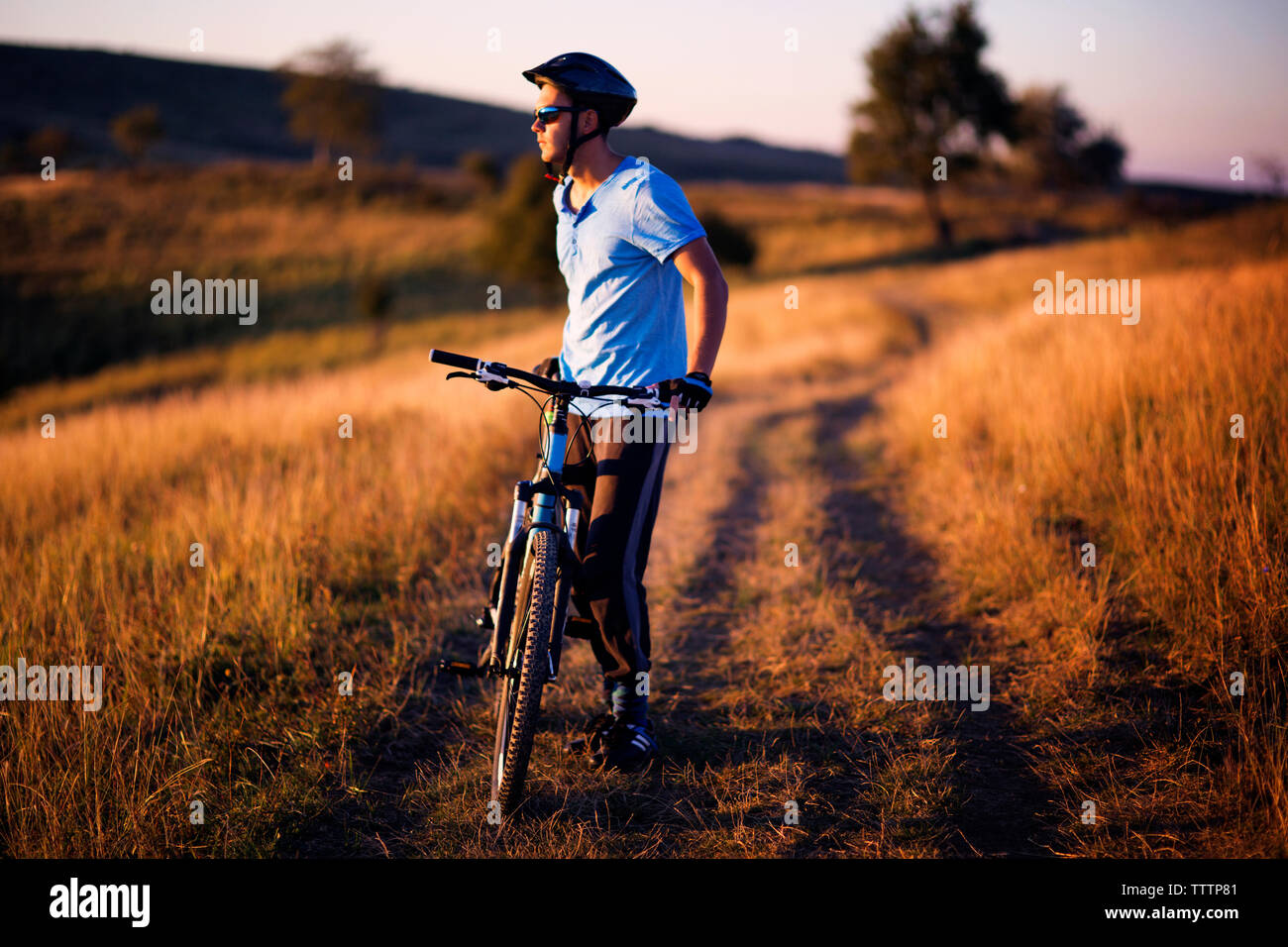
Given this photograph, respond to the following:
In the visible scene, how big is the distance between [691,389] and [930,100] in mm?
47531

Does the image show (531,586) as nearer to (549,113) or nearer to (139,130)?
(549,113)

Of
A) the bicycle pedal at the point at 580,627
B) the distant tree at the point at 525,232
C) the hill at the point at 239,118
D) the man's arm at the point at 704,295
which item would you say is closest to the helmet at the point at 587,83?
the man's arm at the point at 704,295

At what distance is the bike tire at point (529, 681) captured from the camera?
9.20 ft

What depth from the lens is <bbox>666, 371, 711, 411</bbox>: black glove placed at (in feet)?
8.55

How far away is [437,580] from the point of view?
5.24 metres

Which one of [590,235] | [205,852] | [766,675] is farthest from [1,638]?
[766,675]

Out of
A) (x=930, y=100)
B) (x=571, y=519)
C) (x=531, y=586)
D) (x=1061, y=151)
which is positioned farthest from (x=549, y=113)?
(x=1061, y=151)

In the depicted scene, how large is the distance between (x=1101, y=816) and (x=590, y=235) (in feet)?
8.88

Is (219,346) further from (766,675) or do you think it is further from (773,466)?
(766,675)

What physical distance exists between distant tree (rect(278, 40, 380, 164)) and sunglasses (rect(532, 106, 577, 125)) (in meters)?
74.5

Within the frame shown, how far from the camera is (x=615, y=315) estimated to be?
2971 mm

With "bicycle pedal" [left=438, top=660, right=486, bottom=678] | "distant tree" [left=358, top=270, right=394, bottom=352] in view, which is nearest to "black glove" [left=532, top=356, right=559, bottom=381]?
"bicycle pedal" [left=438, top=660, right=486, bottom=678]

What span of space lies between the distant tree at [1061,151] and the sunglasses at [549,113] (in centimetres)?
6528
